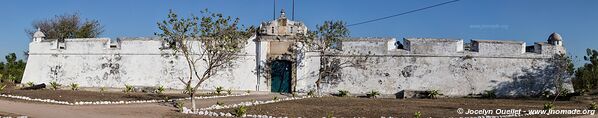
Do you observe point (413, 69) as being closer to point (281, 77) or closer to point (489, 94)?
point (489, 94)

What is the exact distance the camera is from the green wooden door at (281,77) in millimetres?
26656

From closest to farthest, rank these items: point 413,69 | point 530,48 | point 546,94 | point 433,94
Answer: point 433,94
point 546,94
point 413,69
point 530,48

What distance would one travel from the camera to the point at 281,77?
87.6 ft

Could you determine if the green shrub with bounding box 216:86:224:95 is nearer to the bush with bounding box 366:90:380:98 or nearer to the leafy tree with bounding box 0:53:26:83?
the bush with bounding box 366:90:380:98

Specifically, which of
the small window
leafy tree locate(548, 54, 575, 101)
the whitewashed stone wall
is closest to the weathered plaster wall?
the whitewashed stone wall

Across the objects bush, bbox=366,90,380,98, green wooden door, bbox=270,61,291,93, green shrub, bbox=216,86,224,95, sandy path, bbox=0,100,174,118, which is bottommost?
sandy path, bbox=0,100,174,118

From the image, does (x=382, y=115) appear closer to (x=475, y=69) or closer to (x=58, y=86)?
(x=475, y=69)

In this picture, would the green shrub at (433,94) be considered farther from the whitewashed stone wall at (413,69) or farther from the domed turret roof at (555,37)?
the domed turret roof at (555,37)

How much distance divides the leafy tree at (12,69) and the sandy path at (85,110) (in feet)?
48.7

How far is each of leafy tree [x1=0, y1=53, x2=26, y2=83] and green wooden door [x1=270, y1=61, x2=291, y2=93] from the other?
15.6 meters

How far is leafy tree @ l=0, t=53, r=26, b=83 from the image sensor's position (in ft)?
109

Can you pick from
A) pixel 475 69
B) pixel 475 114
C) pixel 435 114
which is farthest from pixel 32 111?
pixel 475 69

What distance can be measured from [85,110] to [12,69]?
21016mm

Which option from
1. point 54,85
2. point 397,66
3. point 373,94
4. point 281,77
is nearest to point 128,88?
point 54,85
